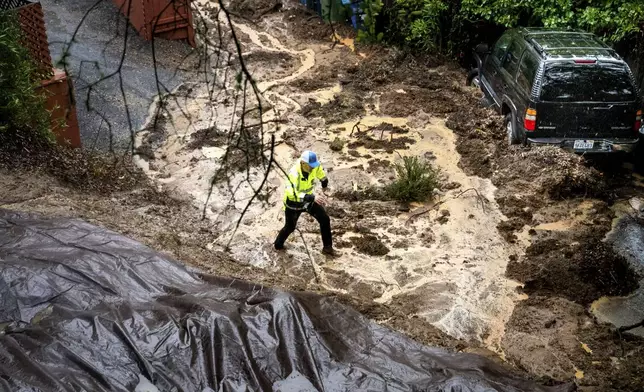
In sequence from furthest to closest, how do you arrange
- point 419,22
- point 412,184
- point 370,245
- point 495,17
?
point 419,22 → point 495,17 → point 412,184 → point 370,245

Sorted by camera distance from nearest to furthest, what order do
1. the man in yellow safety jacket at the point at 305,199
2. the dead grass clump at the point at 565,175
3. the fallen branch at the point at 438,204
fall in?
the man in yellow safety jacket at the point at 305,199 < the fallen branch at the point at 438,204 < the dead grass clump at the point at 565,175

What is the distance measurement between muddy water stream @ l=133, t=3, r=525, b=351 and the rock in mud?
0.29 ft

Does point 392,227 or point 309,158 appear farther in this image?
point 392,227

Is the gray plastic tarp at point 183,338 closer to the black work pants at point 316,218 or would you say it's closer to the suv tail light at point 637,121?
the black work pants at point 316,218

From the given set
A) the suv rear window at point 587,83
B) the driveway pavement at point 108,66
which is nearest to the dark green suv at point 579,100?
the suv rear window at point 587,83

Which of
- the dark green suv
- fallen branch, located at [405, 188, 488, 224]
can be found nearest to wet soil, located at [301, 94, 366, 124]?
fallen branch, located at [405, 188, 488, 224]

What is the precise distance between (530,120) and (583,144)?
2.79ft

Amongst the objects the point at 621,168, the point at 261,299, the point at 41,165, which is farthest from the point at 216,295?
the point at 621,168

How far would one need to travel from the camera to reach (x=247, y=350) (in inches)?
228

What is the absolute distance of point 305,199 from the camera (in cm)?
909

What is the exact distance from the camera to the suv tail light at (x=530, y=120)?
10.8m

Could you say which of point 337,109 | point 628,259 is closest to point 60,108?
point 337,109

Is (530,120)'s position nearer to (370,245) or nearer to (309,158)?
Result: (370,245)

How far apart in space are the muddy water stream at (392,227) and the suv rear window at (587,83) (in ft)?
5.69
